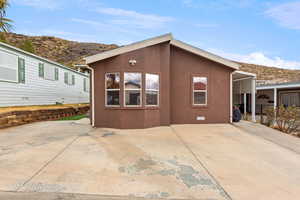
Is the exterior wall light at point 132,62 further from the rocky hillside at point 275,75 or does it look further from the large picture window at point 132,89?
the rocky hillside at point 275,75

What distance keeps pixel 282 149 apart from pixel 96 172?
5.66 m

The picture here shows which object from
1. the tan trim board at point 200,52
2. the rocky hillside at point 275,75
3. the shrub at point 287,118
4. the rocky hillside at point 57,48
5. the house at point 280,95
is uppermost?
the rocky hillside at point 57,48

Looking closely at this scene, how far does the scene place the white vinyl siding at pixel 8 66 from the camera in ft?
26.9

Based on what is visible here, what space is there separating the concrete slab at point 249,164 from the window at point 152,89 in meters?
2.06

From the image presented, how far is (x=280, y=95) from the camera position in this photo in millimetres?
16047

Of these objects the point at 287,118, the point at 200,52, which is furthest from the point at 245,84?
the point at 200,52

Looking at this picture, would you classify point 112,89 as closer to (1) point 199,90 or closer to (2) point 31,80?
(1) point 199,90

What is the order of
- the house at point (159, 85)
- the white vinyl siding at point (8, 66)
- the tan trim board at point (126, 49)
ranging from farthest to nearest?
1. the white vinyl siding at point (8, 66)
2. the house at point (159, 85)
3. the tan trim board at point (126, 49)

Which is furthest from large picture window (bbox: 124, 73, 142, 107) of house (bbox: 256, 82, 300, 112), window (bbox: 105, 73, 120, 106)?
house (bbox: 256, 82, 300, 112)

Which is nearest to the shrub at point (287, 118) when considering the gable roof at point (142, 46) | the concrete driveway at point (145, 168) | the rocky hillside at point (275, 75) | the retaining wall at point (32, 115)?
the concrete driveway at point (145, 168)

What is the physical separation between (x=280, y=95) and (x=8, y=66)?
2079cm

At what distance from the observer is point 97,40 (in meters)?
53.7

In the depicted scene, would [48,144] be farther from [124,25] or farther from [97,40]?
[97,40]

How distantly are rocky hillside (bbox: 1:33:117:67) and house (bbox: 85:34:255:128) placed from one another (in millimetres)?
34124
